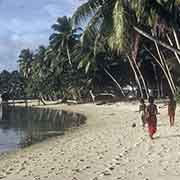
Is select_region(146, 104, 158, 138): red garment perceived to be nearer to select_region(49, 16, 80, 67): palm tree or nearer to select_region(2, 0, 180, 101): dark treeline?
select_region(2, 0, 180, 101): dark treeline

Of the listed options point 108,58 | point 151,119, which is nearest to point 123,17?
point 151,119

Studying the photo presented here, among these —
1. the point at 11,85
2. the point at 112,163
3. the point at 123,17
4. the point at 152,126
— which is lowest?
the point at 112,163

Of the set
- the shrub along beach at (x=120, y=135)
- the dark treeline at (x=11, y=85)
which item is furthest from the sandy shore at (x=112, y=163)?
the dark treeline at (x=11, y=85)

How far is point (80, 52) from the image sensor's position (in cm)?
6272

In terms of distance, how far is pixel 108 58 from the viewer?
217ft

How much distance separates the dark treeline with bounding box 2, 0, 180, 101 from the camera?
22.0m

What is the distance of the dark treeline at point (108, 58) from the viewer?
22.0m

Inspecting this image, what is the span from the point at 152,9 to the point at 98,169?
1020cm

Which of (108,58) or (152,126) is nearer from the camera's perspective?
(152,126)

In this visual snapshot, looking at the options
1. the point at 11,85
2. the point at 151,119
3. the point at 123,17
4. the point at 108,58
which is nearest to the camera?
the point at 151,119

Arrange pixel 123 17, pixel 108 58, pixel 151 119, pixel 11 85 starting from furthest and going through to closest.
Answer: pixel 11 85
pixel 108 58
pixel 123 17
pixel 151 119

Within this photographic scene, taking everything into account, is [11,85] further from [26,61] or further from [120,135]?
[120,135]

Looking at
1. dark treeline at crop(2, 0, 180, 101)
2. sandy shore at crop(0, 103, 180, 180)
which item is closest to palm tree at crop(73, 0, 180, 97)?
dark treeline at crop(2, 0, 180, 101)

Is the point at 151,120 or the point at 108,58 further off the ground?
the point at 108,58
